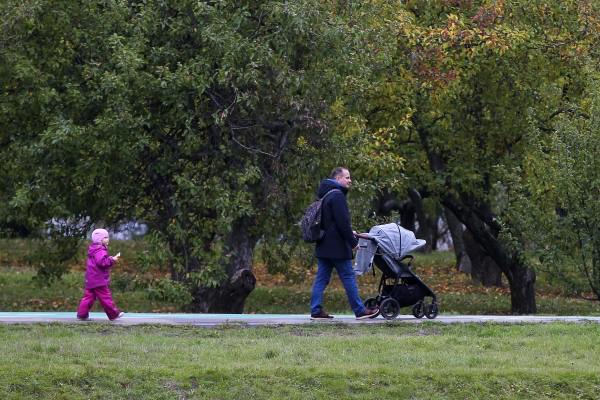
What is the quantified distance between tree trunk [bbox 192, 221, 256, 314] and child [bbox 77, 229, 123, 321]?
191 inches

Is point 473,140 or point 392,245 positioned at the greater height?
point 473,140

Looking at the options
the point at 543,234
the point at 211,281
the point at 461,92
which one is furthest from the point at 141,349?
the point at 461,92

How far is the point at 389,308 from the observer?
14945 mm

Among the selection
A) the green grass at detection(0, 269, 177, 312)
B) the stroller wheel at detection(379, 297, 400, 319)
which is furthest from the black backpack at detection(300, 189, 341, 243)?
the green grass at detection(0, 269, 177, 312)

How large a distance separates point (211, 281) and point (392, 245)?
12.7 ft

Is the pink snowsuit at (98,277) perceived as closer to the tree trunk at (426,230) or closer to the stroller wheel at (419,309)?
the stroller wheel at (419,309)

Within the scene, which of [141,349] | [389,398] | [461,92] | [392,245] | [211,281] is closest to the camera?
[389,398]

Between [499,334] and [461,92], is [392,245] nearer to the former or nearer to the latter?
[499,334]

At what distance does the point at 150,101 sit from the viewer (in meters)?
18.3

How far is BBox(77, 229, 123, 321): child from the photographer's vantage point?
14.4 meters

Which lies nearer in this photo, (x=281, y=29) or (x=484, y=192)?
(x=281, y=29)

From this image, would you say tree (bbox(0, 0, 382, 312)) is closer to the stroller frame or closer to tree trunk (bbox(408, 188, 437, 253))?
the stroller frame

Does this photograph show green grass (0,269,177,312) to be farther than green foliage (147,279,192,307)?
Yes

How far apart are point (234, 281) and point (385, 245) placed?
5248mm
